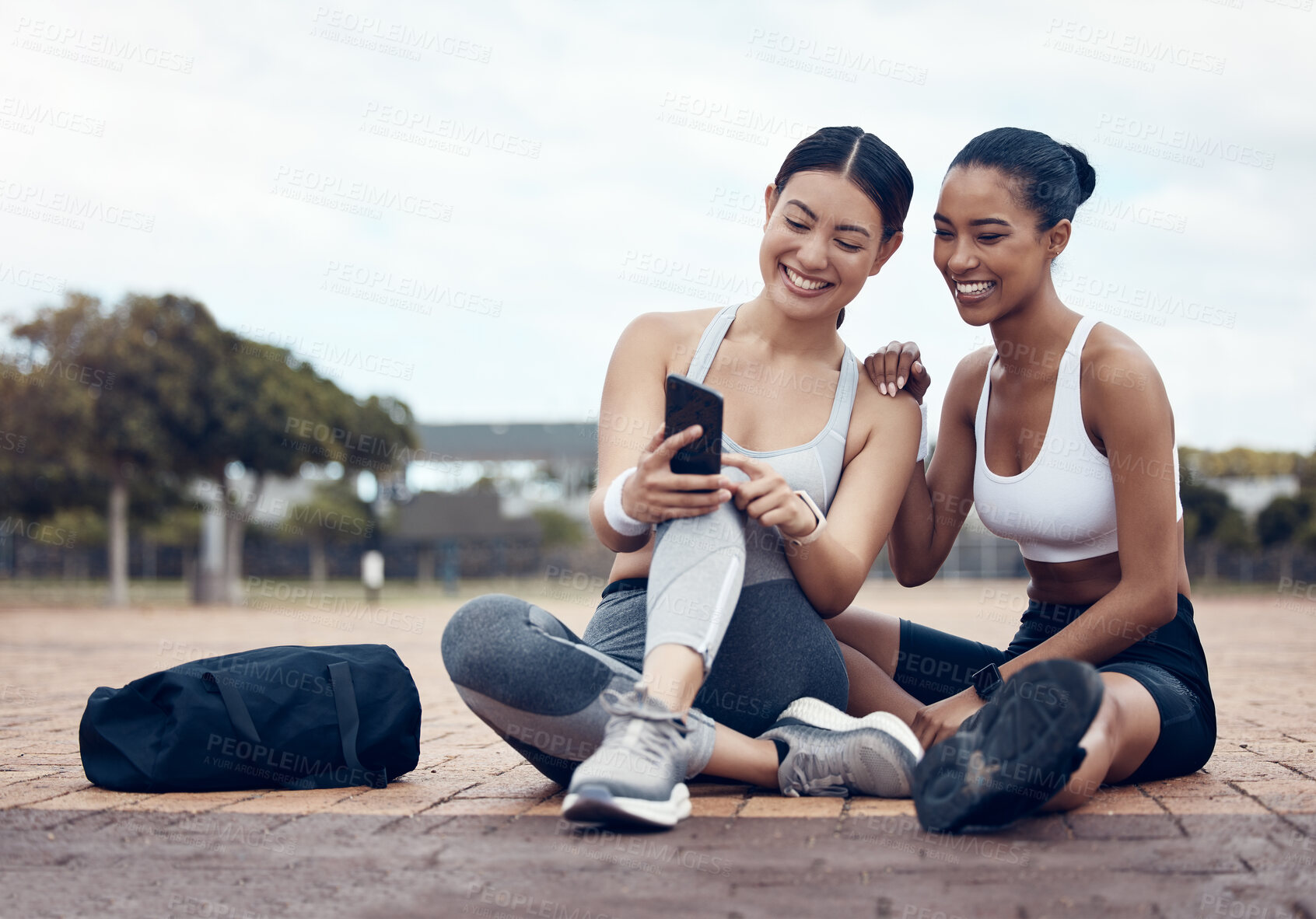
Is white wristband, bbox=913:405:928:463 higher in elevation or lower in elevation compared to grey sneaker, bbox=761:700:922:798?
higher

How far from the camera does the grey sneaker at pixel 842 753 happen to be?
2.38 metres

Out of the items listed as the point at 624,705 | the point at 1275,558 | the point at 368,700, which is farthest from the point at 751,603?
the point at 1275,558

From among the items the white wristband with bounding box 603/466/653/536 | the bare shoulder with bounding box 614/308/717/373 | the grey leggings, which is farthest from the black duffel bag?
the bare shoulder with bounding box 614/308/717/373

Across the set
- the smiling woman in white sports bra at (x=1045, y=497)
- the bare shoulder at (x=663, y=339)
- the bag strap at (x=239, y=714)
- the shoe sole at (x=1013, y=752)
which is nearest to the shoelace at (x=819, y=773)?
the smiling woman in white sports bra at (x=1045, y=497)

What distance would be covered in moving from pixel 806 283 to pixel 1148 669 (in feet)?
3.96

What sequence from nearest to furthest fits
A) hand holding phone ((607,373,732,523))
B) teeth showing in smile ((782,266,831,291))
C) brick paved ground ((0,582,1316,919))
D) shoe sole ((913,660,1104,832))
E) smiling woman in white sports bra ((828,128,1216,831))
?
brick paved ground ((0,582,1316,919)) → shoe sole ((913,660,1104,832)) → hand holding phone ((607,373,732,523)) → smiling woman in white sports bra ((828,128,1216,831)) → teeth showing in smile ((782,266,831,291))

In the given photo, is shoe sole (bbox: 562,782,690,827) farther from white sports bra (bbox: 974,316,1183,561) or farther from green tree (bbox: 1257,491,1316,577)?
green tree (bbox: 1257,491,1316,577)

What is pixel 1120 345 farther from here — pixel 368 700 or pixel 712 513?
pixel 368 700

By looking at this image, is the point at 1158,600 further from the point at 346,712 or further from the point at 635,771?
the point at 346,712

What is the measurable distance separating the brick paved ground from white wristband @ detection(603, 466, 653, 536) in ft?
2.03

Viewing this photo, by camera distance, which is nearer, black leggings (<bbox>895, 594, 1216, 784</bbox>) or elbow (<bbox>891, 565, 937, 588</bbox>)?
black leggings (<bbox>895, 594, 1216, 784</bbox>)

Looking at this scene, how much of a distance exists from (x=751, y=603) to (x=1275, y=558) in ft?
117

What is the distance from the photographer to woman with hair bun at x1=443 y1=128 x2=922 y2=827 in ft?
7.30

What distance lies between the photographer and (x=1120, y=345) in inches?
103
